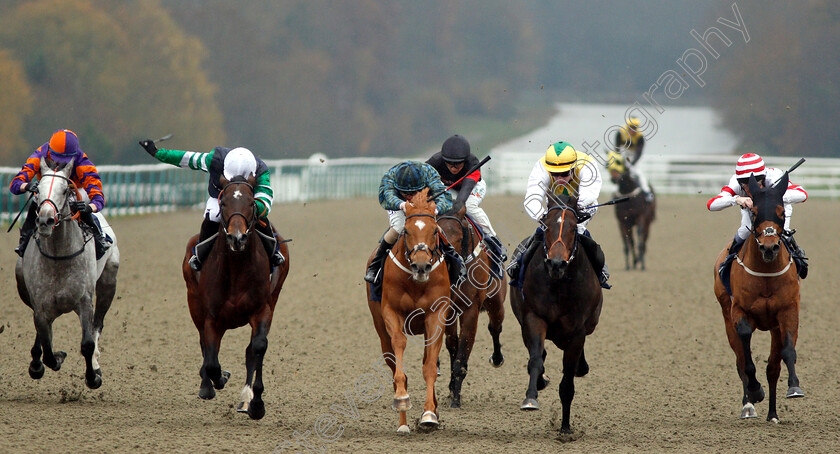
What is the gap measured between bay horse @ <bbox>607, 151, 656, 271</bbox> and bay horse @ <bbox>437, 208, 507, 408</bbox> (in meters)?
9.27

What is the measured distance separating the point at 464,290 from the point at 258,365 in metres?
1.68

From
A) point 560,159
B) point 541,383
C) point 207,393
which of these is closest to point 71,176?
point 207,393

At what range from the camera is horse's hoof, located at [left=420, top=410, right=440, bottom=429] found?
6.82 m

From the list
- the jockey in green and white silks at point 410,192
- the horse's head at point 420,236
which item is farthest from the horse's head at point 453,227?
the horse's head at point 420,236

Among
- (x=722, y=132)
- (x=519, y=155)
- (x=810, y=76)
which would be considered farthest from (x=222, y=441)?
(x=722, y=132)

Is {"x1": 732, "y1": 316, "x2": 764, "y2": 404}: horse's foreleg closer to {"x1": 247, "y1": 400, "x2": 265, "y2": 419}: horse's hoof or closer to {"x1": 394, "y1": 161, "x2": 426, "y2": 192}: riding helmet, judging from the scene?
{"x1": 394, "y1": 161, "x2": 426, "y2": 192}: riding helmet

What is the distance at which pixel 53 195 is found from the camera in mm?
7492

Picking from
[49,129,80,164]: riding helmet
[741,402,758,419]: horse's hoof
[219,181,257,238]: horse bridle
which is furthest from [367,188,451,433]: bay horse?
[49,129,80,164]: riding helmet

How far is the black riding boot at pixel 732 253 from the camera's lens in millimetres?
7992

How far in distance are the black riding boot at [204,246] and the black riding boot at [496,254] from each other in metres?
2.33

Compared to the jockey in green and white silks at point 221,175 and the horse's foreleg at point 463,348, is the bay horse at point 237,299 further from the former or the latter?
the horse's foreleg at point 463,348

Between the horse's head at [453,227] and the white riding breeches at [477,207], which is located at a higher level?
the white riding breeches at [477,207]

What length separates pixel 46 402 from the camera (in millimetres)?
7781

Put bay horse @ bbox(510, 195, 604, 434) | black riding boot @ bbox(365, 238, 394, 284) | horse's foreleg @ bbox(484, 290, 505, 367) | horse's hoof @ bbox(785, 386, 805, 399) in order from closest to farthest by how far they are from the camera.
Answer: bay horse @ bbox(510, 195, 604, 434) → horse's hoof @ bbox(785, 386, 805, 399) → black riding boot @ bbox(365, 238, 394, 284) → horse's foreleg @ bbox(484, 290, 505, 367)
